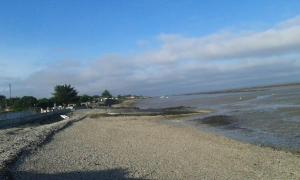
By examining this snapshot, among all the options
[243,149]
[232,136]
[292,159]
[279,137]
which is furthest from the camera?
[232,136]

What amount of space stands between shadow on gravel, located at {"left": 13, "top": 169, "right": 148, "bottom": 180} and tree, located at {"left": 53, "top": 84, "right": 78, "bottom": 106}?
93441 millimetres

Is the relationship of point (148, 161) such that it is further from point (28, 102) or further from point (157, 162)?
point (28, 102)

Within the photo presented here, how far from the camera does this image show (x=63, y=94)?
107875 mm

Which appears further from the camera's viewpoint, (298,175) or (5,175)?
(298,175)

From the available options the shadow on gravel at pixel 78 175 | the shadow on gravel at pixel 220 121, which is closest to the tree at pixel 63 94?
the shadow on gravel at pixel 220 121

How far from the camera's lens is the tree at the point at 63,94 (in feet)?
352

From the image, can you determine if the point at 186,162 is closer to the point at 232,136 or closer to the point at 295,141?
the point at 295,141

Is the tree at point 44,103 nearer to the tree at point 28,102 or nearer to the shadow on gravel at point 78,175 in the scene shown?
the tree at point 28,102

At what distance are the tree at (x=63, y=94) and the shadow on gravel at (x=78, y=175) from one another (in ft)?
307

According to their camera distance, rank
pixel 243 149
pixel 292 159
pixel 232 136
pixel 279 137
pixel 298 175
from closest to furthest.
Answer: pixel 298 175, pixel 292 159, pixel 243 149, pixel 279 137, pixel 232 136

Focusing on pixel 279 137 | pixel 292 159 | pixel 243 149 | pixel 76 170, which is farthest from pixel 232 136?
pixel 76 170

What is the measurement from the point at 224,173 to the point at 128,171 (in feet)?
10.8

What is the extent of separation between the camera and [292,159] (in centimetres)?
1881

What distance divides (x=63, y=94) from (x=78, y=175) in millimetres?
95012
